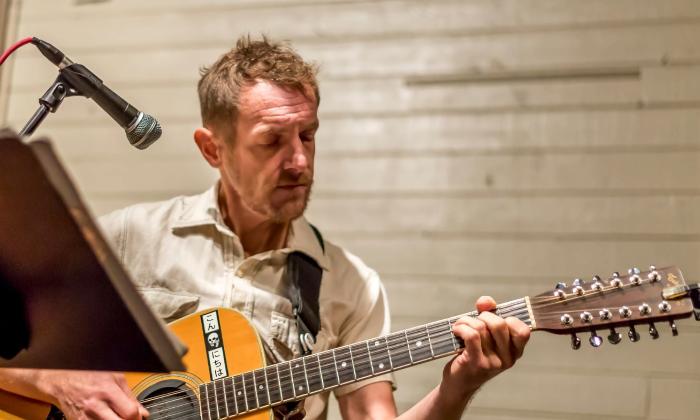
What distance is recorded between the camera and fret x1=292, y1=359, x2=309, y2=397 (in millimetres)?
2027

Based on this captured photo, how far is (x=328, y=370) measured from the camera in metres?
2.03

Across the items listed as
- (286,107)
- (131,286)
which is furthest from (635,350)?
(131,286)

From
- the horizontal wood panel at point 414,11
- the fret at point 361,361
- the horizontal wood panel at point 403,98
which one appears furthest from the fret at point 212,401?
the horizontal wood panel at point 414,11

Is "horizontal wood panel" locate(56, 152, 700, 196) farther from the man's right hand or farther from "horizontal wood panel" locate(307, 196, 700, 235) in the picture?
the man's right hand

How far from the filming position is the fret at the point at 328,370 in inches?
79.3

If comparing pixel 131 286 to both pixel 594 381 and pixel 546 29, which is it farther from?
pixel 546 29

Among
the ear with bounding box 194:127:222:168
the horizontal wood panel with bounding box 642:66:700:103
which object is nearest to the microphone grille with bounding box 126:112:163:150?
the ear with bounding box 194:127:222:168

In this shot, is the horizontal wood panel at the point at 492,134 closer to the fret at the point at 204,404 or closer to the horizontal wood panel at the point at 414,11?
A: the horizontal wood panel at the point at 414,11

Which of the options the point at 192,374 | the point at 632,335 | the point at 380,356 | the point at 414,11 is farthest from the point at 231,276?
the point at 414,11

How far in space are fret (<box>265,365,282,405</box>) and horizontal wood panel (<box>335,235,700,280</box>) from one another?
1129 mm

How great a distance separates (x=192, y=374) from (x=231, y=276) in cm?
38

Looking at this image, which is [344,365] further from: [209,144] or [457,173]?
[457,173]

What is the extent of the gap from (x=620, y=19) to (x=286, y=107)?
144 cm

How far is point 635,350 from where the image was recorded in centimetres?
282
